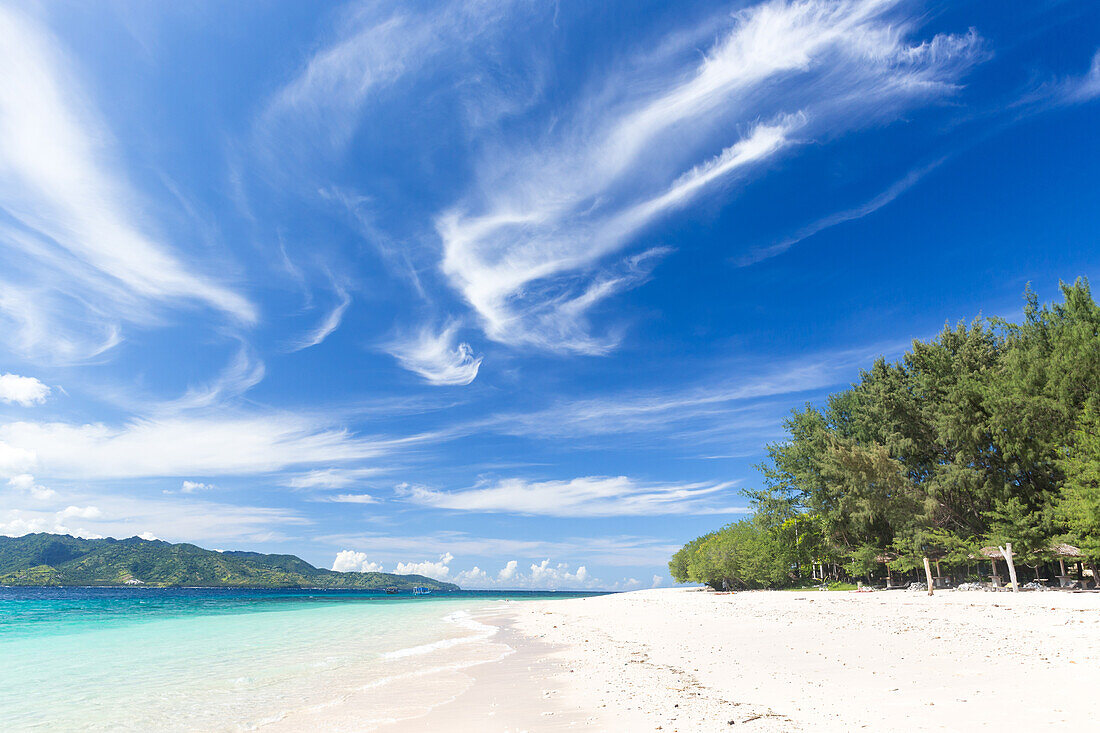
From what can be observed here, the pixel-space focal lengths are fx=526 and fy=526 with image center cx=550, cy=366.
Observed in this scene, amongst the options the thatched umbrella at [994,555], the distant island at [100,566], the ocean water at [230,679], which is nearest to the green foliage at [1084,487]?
the thatched umbrella at [994,555]

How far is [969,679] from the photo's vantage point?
8828mm

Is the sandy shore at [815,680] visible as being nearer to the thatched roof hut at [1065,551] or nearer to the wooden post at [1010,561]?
the wooden post at [1010,561]

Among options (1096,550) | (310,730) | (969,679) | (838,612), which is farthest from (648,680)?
(1096,550)

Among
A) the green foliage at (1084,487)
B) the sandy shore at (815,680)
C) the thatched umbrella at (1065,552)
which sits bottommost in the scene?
the sandy shore at (815,680)

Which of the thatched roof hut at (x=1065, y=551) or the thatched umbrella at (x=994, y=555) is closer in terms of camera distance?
the thatched roof hut at (x=1065, y=551)

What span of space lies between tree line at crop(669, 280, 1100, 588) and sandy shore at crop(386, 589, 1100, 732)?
1443 cm

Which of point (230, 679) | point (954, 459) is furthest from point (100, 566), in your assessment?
point (954, 459)

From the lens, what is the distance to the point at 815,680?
959cm

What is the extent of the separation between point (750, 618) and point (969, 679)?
14363 mm

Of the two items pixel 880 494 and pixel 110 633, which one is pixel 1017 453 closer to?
pixel 880 494

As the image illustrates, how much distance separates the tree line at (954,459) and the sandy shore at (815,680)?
14.4m

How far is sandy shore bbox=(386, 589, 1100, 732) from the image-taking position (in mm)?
7105

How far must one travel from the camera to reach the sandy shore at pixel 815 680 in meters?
7.11

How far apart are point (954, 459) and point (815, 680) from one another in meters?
34.1
